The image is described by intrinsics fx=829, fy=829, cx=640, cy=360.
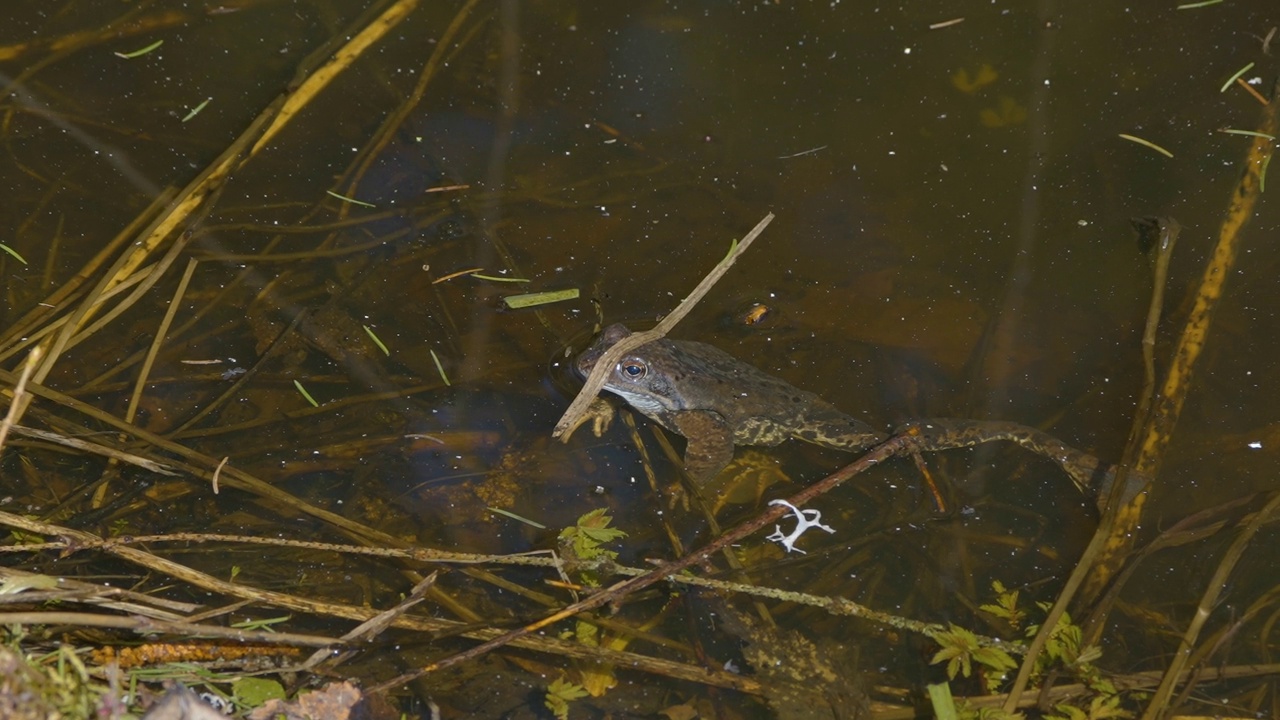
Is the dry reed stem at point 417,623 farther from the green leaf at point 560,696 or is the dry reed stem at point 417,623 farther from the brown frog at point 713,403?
the brown frog at point 713,403

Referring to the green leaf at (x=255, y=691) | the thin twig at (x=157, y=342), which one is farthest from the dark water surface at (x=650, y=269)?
the green leaf at (x=255, y=691)

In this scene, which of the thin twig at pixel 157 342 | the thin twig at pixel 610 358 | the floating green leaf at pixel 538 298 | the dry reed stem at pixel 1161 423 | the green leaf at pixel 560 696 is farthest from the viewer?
→ the floating green leaf at pixel 538 298

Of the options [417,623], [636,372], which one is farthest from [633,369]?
[417,623]

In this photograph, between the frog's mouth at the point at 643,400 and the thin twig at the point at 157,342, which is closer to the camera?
the thin twig at the point at 157,342

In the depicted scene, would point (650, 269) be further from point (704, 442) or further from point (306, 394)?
point (306, 394)

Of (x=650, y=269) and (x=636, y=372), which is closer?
(x=636, y=372)

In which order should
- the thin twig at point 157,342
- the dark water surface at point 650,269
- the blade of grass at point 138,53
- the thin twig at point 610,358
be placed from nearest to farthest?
the dark water surface at point 650,269
the thin twig at point 610,358
the thin twig at point 157,342
the blade of grass at point 138,53

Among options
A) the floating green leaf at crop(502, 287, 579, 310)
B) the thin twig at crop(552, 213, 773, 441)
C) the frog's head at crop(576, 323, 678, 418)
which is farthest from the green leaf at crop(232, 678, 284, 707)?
the floating green leaf at crop(502, 287, 579, 310)
